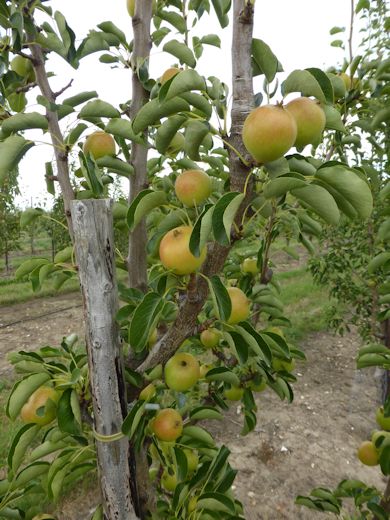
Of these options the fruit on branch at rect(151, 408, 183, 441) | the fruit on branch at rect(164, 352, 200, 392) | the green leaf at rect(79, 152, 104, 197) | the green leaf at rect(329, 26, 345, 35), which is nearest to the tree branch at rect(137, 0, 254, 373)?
the fruit on branch at rect(164, 352, 200, 392)

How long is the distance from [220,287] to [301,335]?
5228mm

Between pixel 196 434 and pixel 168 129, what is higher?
pixel 168 129

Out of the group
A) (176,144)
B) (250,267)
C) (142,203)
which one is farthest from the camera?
(250,267)

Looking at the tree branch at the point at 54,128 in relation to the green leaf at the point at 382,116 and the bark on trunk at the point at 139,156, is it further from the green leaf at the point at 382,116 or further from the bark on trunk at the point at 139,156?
the green leaf at the point at 382,116

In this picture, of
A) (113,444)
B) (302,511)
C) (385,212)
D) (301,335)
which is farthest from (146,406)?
(301,335)

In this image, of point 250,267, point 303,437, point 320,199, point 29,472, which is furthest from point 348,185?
point 303,437

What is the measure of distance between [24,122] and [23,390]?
757 millimetres

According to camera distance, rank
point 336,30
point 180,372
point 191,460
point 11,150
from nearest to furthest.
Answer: point 11,150 < point 180,372 < point 191,460 < point 336,30

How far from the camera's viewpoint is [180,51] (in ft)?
4.23

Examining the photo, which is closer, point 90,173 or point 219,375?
point 90,173

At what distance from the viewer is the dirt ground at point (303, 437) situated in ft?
8.88

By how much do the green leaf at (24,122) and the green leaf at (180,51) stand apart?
1.70 ft

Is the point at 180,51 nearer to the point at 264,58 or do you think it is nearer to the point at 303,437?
the point at 264,58

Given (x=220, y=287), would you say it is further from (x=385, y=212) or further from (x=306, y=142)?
(x=385, y=212)
